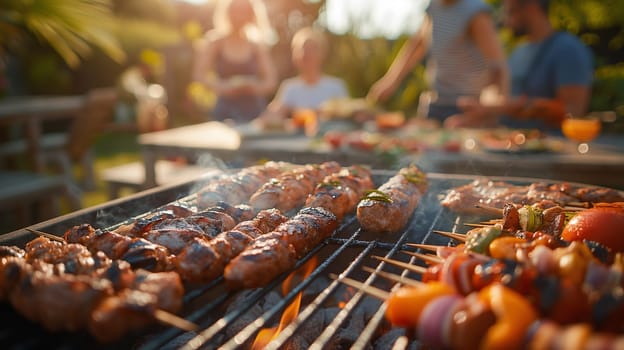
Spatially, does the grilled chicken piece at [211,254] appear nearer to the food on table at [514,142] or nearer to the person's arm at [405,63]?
the food on table at [514,142]

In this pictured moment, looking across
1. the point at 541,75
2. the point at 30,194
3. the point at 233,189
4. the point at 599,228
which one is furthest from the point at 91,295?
the point at 541,75

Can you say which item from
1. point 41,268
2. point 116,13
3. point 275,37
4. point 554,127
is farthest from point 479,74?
point 116,13

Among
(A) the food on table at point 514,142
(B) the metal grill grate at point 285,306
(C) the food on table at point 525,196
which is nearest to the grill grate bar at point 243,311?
(B) the metal grill grate at point 285,306

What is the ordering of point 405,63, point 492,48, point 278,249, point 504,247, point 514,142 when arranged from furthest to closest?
1. point 405,63
2. point 492,48
3. point 514,142
4. point 278,249
5. point 504,247

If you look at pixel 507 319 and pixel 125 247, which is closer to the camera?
pixel 507 319

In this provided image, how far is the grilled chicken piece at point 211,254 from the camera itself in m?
1.87

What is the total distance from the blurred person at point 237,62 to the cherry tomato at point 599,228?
541 cm

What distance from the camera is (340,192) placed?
2.77 metres

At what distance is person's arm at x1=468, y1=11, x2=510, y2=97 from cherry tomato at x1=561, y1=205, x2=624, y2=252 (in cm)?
376

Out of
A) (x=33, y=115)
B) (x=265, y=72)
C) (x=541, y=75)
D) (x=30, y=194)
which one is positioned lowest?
(x=30, y=194)

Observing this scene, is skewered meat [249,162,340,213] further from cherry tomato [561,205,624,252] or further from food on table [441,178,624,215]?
cherry tomato [561,205,624,252]

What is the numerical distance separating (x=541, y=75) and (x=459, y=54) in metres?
1.00

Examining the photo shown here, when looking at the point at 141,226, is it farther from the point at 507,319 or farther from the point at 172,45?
the point at 172,45

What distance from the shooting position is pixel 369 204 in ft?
8.13
